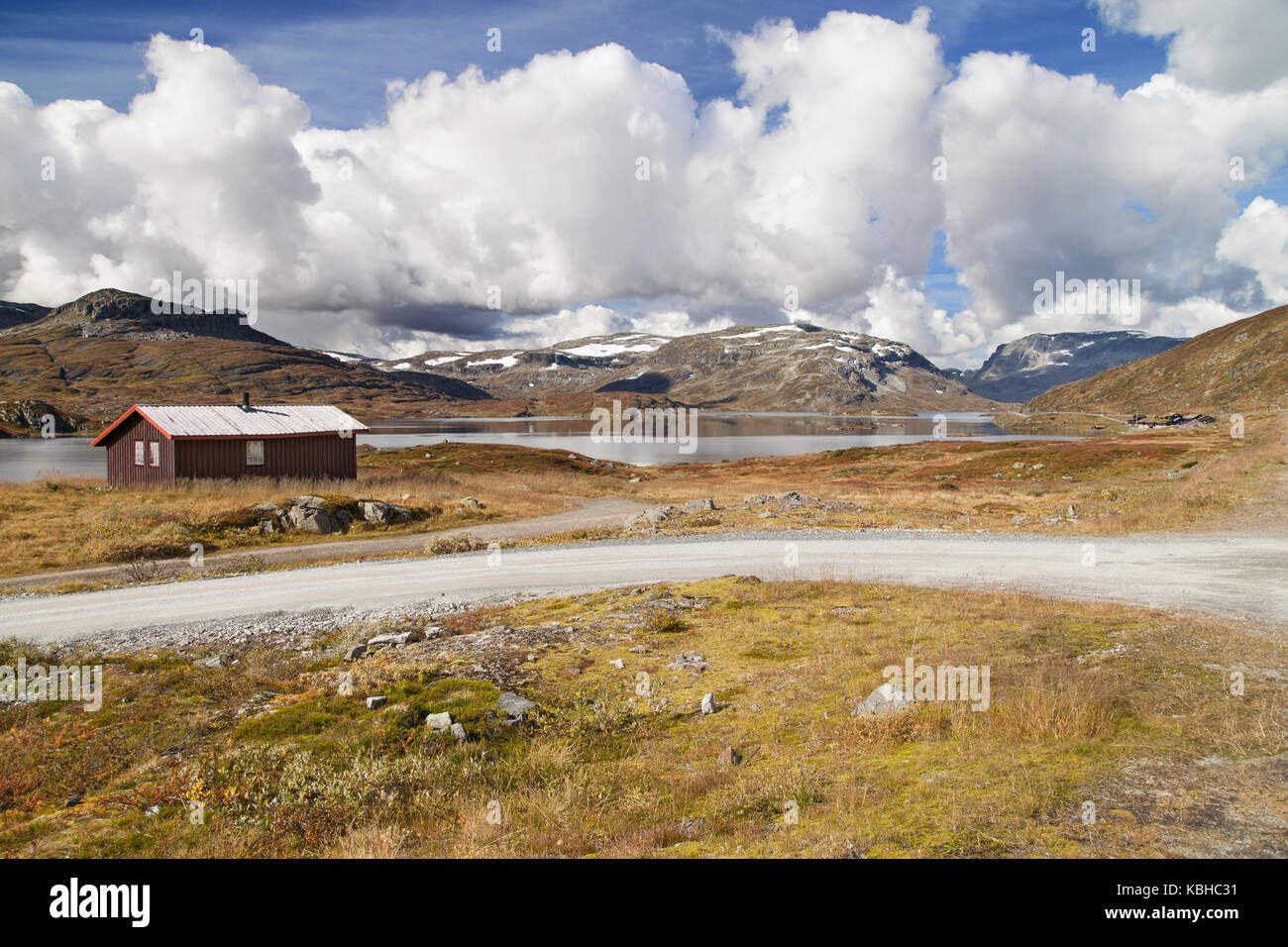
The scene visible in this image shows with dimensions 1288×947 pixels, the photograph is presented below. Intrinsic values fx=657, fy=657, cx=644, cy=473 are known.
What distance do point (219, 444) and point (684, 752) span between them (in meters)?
42.1

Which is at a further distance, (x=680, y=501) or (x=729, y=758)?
(x=680, y=501)

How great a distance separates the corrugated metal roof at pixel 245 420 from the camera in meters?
40.0

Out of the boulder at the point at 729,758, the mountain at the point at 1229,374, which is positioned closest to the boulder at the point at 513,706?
the boulder at the point at 729,758

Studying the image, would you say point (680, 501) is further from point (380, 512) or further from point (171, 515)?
point (171, 515)

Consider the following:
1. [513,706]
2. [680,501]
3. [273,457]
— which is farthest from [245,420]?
[513,706]

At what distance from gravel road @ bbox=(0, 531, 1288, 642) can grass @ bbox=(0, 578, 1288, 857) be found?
3.17 meters

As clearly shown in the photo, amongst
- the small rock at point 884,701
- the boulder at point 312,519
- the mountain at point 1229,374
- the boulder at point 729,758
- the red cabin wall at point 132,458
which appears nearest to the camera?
the boulder at point 729,758

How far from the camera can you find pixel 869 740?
7820 millimetres

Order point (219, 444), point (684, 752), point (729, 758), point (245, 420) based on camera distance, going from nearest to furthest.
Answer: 1. point (729, 758)
2. point (684, 752)
3. point (219, 444)
4. point (245, 420)

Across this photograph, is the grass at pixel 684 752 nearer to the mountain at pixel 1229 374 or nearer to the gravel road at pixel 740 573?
the gravel road at pixel 740 573

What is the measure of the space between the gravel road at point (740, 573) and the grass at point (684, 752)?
10.4ft

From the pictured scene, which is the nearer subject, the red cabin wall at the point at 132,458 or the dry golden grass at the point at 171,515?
the dry golden grass at the point at 171,515

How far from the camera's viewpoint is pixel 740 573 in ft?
64.9
